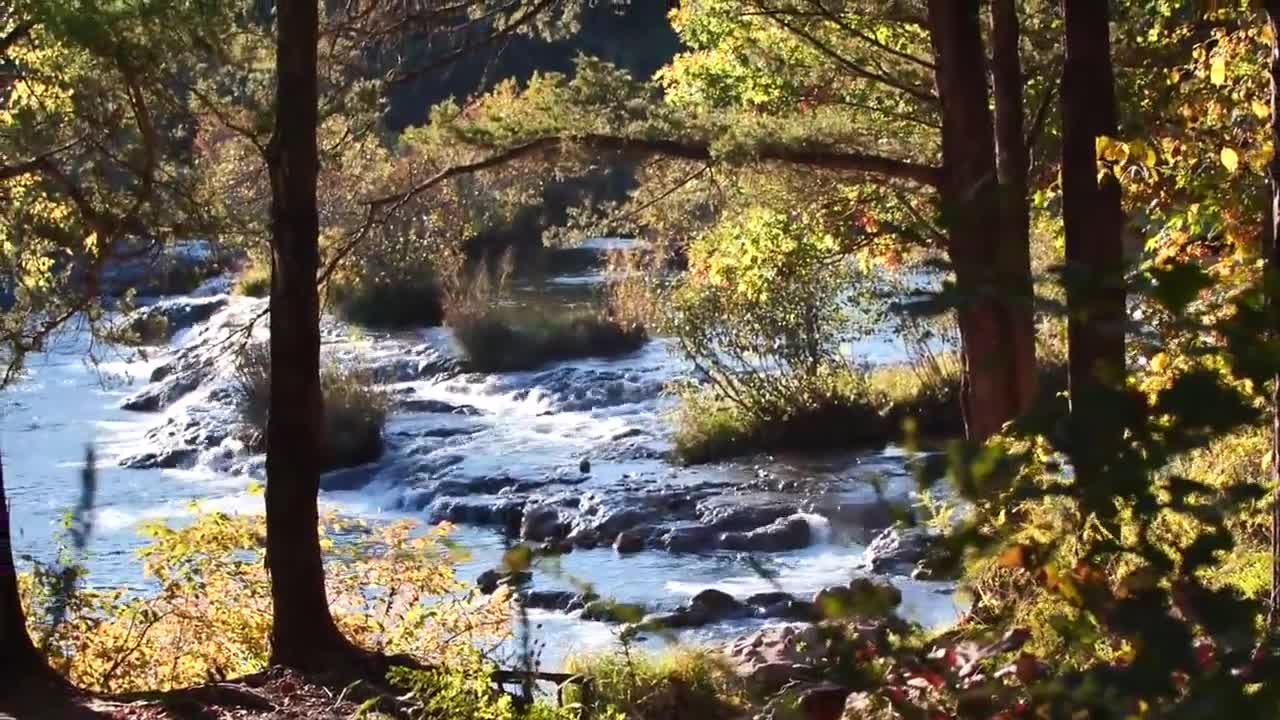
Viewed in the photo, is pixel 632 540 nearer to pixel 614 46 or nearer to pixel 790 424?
pixel 790 424

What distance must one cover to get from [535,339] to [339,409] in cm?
431

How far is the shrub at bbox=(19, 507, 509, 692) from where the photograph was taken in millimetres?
7164

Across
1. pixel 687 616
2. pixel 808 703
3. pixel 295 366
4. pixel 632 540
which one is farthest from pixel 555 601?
pixel 808 703

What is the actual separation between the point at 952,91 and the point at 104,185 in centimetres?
460

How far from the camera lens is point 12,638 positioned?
6355 millimetres

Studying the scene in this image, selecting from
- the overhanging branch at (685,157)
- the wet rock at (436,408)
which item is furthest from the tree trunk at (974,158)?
the wet rock at (436,408)

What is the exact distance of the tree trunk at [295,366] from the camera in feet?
21.4

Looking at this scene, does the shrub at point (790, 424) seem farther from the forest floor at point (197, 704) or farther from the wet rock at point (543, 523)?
the forest floor at point (197, 704)

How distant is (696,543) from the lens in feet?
42.9

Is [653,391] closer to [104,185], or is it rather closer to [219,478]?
[219,478]

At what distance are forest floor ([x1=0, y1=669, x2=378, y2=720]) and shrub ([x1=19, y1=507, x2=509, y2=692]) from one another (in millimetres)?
763

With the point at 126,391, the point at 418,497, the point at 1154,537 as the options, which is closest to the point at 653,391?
the point at 418,497

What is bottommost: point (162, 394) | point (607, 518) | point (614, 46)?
point (607, 518)

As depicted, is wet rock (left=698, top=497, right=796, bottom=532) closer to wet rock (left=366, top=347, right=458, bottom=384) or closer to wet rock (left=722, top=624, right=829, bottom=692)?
wet rock (left=722, top=624, right=829, bottom=692)
